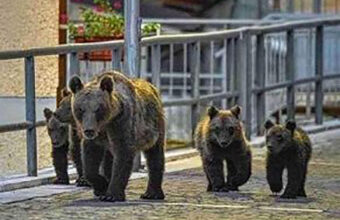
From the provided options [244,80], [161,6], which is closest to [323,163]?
[244,80]

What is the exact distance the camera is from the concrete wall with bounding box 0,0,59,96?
13.4m

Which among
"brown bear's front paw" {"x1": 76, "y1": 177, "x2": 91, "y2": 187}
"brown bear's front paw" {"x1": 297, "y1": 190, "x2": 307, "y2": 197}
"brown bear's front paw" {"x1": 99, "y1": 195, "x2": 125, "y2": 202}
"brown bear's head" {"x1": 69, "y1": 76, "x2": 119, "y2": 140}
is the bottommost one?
"brown bear's front paw" {"x1": 297, "y1": 190, "x2": 307, "y2": 197}

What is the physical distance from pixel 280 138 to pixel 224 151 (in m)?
0.51

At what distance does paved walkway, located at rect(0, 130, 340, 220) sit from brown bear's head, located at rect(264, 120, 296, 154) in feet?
1.40

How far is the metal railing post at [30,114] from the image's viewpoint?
11961 mm

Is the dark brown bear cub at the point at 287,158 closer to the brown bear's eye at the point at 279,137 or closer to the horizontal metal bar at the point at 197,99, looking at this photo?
the brown bear's eye at the point at 279,137

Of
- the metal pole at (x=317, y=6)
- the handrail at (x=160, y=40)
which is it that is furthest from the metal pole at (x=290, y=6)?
the handrail at (x=160, y=40)

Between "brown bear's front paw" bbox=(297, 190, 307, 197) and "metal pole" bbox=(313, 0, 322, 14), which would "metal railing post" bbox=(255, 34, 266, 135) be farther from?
"metal pole" bbox=(313, 0, 322, 14)

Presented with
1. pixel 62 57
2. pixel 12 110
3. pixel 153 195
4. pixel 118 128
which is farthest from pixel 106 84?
pixel 62 57

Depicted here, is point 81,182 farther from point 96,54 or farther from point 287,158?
point 96,54

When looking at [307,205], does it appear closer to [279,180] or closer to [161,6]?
[279,180]

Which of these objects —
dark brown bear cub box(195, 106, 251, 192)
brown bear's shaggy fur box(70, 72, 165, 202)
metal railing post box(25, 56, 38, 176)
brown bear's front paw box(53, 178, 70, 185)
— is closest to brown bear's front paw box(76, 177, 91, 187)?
brown bear's front paw box(53, 178, 70, 185)

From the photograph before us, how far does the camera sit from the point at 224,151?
11.5 metres

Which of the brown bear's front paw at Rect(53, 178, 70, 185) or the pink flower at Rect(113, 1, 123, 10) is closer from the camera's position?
the brown bear's front paw at Rect(53, 178, 70, 185)
